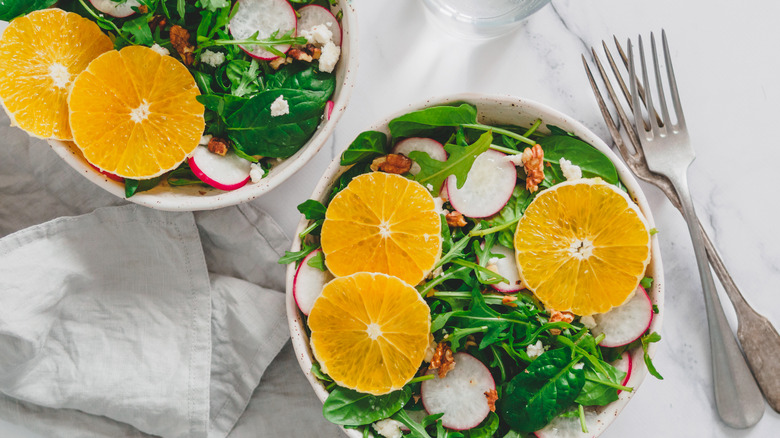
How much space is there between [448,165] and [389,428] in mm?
611

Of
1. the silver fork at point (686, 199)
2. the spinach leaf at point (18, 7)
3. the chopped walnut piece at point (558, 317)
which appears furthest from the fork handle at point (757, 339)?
the spinach leaf at point (18, 7)

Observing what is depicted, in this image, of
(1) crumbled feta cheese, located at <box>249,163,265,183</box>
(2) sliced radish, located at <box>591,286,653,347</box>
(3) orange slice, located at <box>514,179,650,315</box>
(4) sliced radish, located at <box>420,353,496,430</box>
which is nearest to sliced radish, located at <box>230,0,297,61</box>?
(1) crumbled feta cheese, located at <box>249,163,265,183</box>

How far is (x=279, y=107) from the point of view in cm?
155

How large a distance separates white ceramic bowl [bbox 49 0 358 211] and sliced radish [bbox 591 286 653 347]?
781 millimetres

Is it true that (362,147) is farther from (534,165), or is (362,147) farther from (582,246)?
(582,246)

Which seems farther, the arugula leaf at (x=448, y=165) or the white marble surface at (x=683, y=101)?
the white marble surface at (x=683, y=101)

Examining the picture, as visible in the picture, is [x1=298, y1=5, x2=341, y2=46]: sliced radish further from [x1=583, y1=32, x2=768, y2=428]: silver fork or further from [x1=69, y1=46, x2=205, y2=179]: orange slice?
[x1=583, y1=32, x2=768, y2=428]: silver fork

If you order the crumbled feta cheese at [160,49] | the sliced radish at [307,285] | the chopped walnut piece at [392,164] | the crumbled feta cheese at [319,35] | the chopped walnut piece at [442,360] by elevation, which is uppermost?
the crumbled feta cheese at [319,35]

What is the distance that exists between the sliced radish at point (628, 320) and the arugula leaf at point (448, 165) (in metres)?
0.46

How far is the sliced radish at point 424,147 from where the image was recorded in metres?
1.58

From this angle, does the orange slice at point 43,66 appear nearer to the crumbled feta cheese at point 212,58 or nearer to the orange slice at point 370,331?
the crumbled feta cheese at point 212,58

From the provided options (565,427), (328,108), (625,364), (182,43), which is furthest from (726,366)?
(182,43)

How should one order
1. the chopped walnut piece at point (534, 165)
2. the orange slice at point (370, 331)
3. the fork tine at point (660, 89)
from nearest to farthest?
the orange slice at point (370, 331) → the chopped walnut piece at point (534, 165) → the fork tine at point (660, 89)

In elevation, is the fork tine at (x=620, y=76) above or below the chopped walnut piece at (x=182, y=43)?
above
